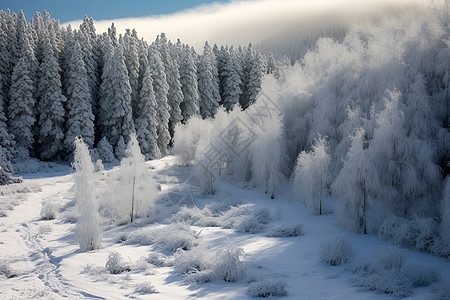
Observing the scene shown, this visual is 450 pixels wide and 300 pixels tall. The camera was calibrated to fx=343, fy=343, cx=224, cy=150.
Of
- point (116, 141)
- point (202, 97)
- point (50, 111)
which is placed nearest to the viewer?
point (50, 111)

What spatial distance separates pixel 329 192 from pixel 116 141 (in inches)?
1190

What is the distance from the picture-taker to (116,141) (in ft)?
152

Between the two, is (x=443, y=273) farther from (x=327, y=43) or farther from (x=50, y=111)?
(x=50, y=111)

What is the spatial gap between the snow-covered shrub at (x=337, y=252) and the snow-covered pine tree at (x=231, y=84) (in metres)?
50.0

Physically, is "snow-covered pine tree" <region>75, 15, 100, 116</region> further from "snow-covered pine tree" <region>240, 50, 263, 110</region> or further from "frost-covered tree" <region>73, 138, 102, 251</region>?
"frost-covered tree" <region>73, 138, 102, 251</region>

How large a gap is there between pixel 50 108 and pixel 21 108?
3032 millimetres

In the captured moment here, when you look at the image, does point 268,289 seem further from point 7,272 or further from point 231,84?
point 231,84

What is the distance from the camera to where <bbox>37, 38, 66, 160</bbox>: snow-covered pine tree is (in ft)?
135

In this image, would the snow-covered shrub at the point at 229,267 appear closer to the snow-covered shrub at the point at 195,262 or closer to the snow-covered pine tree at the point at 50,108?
the snow-covered shrub at the point at 195,262

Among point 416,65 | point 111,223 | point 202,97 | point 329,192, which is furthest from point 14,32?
point 416,65

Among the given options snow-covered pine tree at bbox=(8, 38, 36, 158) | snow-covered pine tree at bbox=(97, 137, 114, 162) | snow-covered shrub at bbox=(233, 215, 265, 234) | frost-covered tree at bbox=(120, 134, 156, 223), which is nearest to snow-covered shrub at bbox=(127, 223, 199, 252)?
snow-covered shrub at bbox=(233, 215, 265, 234)

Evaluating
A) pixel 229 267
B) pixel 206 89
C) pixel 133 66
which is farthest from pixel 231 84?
pixel 229 267

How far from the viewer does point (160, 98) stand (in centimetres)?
5072

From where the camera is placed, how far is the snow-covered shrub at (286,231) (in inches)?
773
